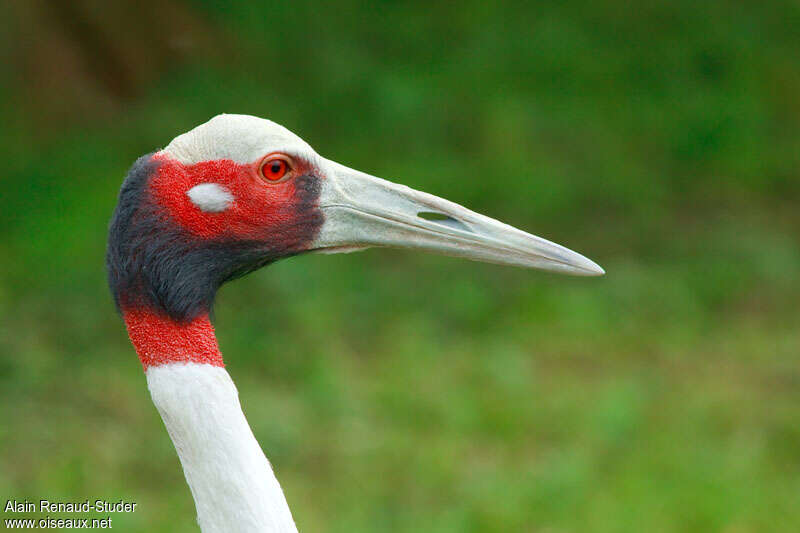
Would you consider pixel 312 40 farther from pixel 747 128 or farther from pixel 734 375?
pixel 734 375

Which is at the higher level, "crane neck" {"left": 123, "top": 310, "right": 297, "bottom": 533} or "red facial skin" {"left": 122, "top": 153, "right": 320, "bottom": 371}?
"red facial skin" {"left": 122, "top": 153, "right": 320, "bottom": 371}

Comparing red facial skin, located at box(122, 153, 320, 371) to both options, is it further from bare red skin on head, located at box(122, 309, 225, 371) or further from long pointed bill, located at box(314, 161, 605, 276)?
long pointed bill, located at box(314, 161, 605, 276)

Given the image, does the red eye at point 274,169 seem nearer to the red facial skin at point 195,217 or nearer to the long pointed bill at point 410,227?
the red facial skin at point 195,217

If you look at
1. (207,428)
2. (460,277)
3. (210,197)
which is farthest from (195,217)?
(460,277)

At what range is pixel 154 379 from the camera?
2.82 metres

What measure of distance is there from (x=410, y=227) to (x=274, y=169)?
39 centimetres

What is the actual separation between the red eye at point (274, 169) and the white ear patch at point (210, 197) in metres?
0.11

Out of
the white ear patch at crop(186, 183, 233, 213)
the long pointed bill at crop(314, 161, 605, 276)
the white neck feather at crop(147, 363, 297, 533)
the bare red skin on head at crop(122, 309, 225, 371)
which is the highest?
the long pointed bill at crop(314, 161, 605, 276)

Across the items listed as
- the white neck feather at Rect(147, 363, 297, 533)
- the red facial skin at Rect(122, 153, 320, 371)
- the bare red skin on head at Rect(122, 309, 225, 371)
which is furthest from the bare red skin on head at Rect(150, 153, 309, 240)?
the white neck feather at Rect(147, 363, 297, 533)

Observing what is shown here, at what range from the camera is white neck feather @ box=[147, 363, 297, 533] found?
277 cm

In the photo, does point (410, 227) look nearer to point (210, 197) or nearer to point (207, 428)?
point (210, 197)

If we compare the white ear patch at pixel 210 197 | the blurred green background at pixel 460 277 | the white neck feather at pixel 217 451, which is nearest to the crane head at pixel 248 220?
the white ear patch at pixel 210 197

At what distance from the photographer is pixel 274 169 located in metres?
2.88

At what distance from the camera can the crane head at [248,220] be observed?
2775mm
